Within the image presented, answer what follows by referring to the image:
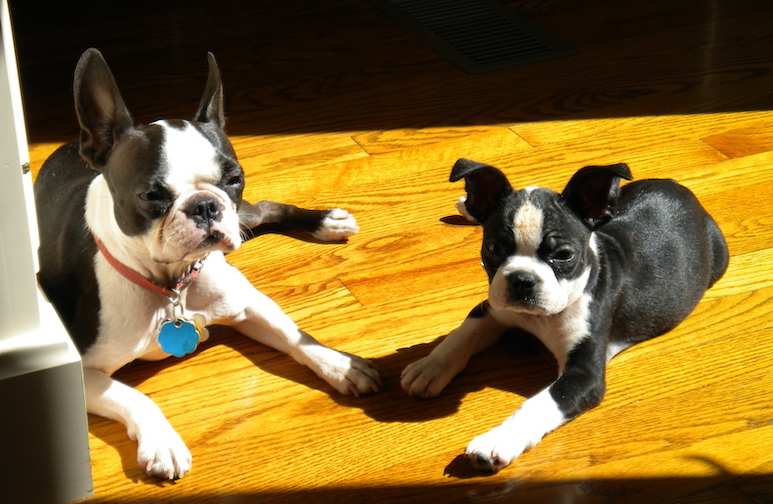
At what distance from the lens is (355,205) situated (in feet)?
12.3

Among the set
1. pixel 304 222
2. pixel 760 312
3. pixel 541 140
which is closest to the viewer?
pixel 760 312

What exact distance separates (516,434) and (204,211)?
999 mm

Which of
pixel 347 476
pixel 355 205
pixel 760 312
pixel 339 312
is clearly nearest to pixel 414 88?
pixel 355 205

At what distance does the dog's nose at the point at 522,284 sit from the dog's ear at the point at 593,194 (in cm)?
27

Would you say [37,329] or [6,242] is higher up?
[6,242]

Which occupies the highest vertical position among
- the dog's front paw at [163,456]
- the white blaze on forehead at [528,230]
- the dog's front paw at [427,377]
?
the white blaze on forehead at [528,230]

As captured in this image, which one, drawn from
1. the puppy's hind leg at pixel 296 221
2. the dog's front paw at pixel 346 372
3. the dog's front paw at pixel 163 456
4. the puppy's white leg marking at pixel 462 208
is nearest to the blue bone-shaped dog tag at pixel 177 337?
the dog's front paw at pixel 163 456

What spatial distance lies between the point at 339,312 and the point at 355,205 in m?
0.69

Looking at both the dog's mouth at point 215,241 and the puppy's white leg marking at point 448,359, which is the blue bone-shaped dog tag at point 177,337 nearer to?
the dog's mouth at point 215,241

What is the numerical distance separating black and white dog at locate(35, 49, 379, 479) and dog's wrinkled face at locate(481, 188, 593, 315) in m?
0.53

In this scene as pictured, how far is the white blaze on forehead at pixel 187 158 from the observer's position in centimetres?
251

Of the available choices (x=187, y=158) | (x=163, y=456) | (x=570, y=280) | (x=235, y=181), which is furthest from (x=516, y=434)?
(x=187, y=158)

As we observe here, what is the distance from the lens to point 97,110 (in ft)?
8.43

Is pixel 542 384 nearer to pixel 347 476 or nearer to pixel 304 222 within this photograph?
pixel 347 476
